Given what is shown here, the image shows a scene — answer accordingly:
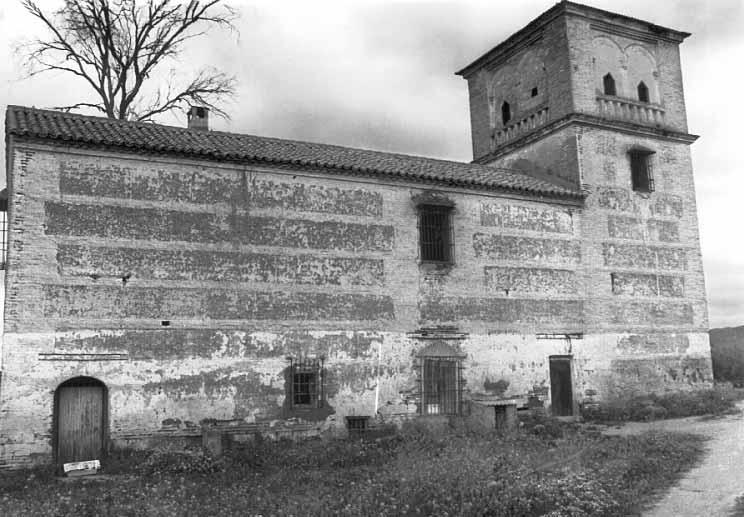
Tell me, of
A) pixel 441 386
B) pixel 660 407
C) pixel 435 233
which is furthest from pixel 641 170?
pixel 441 386

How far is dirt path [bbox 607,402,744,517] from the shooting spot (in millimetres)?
9234

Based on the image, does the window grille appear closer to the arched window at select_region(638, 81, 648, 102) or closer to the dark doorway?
the dark doorway

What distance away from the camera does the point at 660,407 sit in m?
18.8

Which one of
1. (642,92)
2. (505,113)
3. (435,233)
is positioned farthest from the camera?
(505,113)

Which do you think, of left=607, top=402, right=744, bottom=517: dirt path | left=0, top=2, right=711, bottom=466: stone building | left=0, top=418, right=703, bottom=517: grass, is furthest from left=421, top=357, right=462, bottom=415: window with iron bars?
left=607, top=402, right=744, bottom=517: dirt path

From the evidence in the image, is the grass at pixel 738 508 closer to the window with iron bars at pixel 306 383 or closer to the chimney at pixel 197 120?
the window with iron bars at pixel 306 383

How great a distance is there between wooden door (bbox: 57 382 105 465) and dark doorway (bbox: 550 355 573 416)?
11.4m

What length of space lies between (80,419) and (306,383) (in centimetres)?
469

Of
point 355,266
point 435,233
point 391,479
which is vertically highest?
point 435,233

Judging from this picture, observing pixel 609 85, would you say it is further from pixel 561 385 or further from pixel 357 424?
pixel 357 424

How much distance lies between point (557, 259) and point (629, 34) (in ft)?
28.1

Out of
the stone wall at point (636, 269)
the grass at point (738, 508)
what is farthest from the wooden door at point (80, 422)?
the stone wall at point (636, 269)

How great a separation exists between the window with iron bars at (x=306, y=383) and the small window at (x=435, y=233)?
159 inches

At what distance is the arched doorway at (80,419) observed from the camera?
43.1 feet
